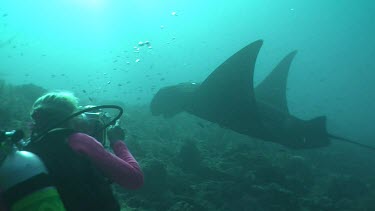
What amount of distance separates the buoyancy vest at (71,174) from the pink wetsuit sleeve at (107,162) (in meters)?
0.05

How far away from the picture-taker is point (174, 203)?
25.2 feet

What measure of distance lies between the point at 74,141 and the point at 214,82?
6.59 m

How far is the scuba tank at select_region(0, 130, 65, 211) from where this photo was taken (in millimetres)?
2146

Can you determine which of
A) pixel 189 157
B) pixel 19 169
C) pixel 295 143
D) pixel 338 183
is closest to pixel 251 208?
Result: pixel 295 143

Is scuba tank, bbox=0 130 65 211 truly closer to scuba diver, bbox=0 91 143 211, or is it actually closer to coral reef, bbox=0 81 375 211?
scuba diver, bbox=0 91 143 211

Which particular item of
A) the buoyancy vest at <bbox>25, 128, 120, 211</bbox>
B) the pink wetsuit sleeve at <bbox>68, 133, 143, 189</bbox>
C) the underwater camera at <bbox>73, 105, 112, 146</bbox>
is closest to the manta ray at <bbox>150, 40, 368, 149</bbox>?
the underwater camera at <bbox>73, 105, 112, 146</bbox>

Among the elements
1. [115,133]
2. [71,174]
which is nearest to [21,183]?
[71,174]

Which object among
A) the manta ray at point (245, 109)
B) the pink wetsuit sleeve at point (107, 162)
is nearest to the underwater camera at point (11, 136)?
the pink wetsuit sleeve at point (107, 162)

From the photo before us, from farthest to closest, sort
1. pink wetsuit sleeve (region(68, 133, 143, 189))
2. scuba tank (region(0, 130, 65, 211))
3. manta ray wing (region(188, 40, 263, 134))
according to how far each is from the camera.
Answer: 1. manta ray wing (region(188, 40, 263, 134))
2. pink wetsuit sleeve (region(68, 133, 143, 189))
3. scuba tank (region(0, 130, 65, 211))

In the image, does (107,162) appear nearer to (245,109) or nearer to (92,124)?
(92,124)

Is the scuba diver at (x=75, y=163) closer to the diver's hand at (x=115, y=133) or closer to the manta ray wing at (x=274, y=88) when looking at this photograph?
the diver's hand at (x=115, y=133)

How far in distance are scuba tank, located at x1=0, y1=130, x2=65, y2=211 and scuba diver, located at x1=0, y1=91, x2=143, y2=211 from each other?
0.11 metres

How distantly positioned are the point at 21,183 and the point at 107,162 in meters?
0.72

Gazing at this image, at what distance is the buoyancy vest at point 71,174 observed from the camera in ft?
8.47
